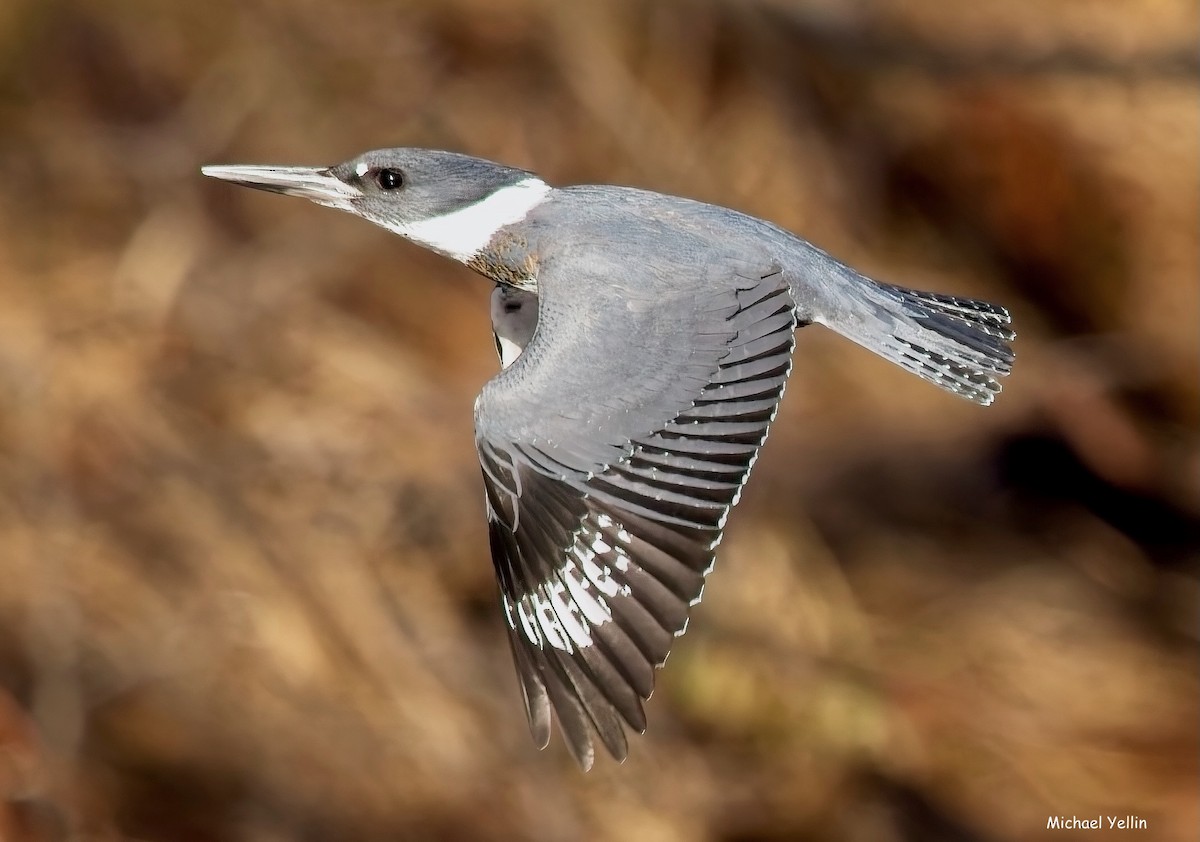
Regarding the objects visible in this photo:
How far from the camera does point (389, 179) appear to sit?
3.24 m

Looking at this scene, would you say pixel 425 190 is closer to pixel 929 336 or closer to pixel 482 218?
pixel 482 218

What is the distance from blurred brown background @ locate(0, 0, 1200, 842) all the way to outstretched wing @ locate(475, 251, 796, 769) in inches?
92.8

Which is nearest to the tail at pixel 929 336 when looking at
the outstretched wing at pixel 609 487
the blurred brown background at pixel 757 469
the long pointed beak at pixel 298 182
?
the outstretched wing at pixel 609 487

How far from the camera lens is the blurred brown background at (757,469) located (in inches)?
200

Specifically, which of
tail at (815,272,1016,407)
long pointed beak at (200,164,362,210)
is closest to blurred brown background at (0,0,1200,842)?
long pointed beak at (200,164,362,210)

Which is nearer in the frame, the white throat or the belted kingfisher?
the belted kingfisher

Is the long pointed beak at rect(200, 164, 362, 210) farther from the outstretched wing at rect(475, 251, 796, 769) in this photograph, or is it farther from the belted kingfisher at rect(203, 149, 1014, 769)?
the outstretched wing at rect(475, 251, 796, 769)

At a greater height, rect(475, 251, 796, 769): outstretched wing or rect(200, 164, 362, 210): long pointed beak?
rect(200, 164, 362, 210): long pointed beak

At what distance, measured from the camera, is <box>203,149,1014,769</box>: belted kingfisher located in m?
2.66

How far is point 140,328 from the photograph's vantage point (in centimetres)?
569

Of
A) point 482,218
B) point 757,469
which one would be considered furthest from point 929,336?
point 757,469

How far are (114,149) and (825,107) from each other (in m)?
2.59

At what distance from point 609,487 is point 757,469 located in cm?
327

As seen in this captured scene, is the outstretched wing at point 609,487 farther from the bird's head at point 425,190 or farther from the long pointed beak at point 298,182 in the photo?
the long pointed beak at point 298,182
